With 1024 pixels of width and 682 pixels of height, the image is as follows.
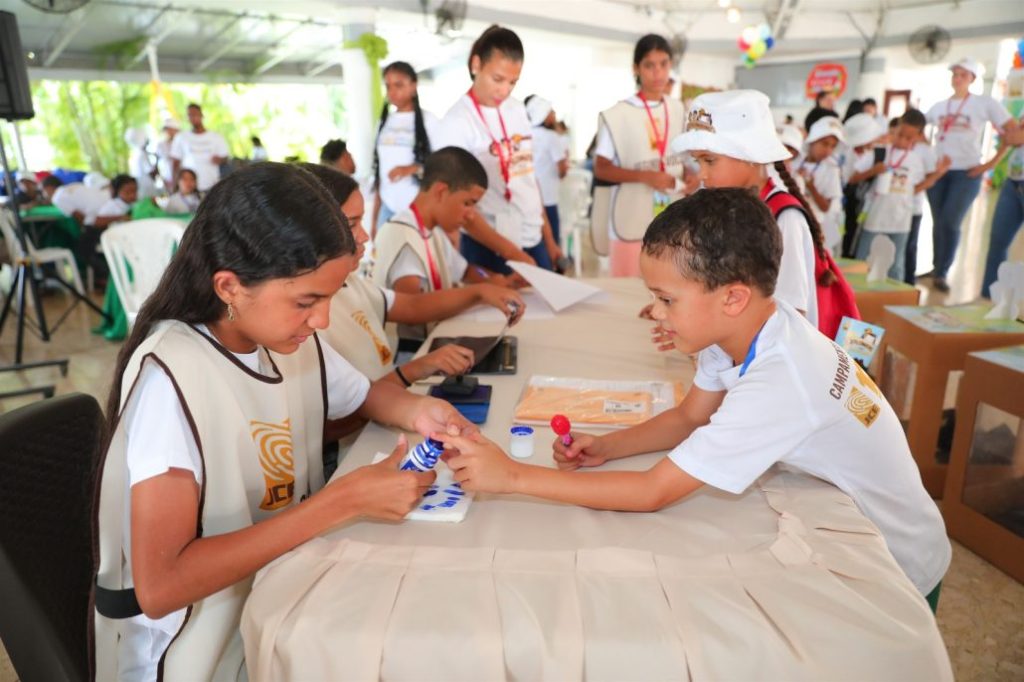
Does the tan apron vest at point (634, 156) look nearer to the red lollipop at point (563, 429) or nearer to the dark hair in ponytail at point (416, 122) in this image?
the dark hair in ponytail at point (416, 122)

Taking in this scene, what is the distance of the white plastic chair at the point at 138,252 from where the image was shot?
12.1 feet

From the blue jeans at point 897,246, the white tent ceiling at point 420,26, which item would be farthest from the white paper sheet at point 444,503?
the white tent ceiling at point 420,26

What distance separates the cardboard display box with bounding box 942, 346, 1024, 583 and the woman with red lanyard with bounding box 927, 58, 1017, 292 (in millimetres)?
3829

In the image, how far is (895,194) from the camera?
488cm

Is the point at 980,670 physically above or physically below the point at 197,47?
below

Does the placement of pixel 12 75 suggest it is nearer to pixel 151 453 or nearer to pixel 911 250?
pixel 151 453

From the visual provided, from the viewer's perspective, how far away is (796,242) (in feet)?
4.93

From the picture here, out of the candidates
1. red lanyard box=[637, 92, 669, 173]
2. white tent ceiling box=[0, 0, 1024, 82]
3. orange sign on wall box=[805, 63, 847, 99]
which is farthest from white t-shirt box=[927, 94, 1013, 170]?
orange sign on wall box=[805, 63, 847, 99]

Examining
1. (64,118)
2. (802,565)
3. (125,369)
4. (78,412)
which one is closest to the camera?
(802,565)

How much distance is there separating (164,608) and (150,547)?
8 centimetres

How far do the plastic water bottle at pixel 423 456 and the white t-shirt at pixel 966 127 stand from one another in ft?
18.6

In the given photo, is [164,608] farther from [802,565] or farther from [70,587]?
[802,565]

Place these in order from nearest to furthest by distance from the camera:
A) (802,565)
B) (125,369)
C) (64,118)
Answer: (802,565), (125,369), (64,118)

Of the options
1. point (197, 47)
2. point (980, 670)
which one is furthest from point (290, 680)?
point (197, 47)
